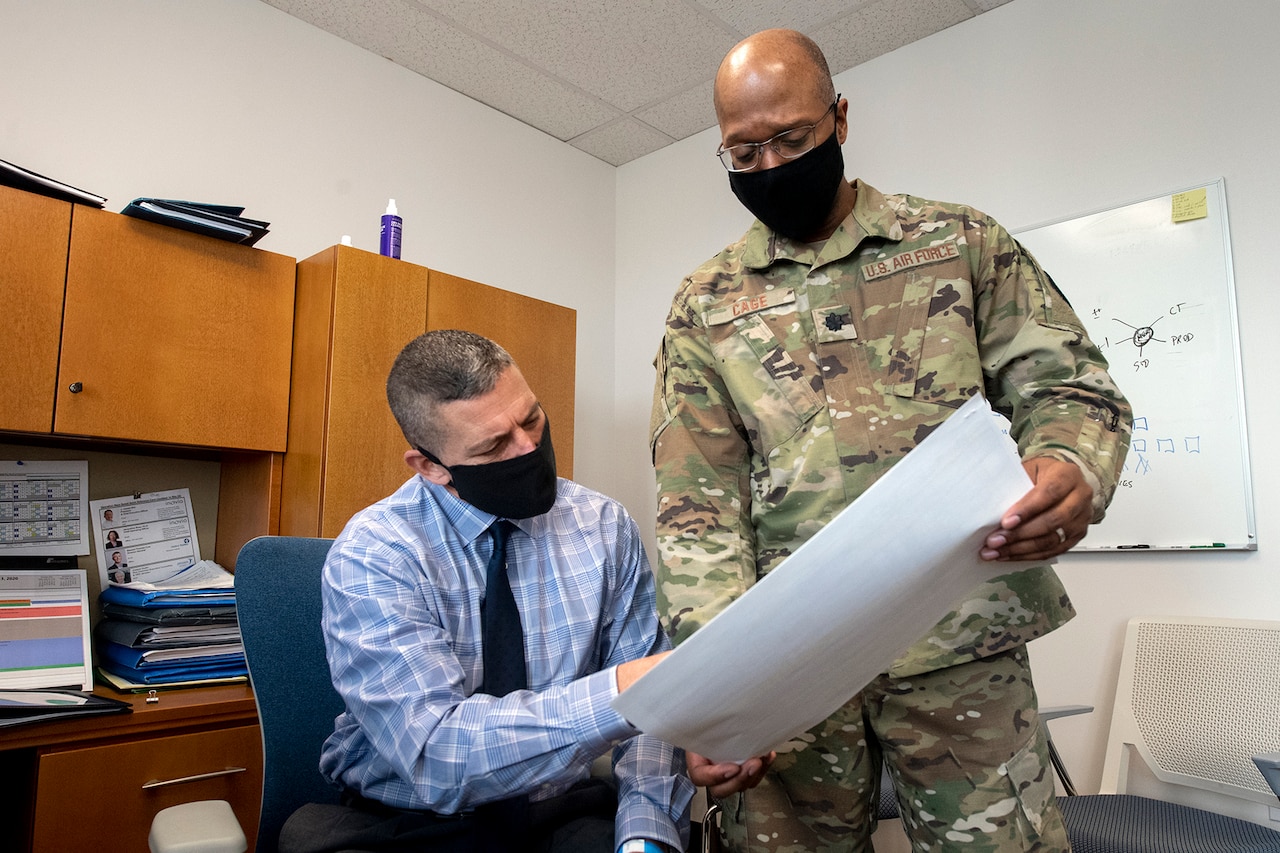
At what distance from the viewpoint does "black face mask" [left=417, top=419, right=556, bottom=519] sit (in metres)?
1.19

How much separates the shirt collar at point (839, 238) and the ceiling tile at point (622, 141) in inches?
91.0

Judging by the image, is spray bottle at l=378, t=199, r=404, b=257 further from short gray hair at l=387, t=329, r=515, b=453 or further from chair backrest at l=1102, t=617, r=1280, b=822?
chair backrest at l=1102, t=617, r=1280, b=822

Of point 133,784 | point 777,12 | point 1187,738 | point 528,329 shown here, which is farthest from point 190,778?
point 777,12

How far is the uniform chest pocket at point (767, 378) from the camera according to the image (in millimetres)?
1036

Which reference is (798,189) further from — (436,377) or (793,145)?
(436,377)

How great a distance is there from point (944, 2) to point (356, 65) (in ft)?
5.90

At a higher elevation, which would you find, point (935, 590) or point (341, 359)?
point (341, 359)

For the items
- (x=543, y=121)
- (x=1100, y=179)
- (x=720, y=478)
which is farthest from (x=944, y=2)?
(x=720, y=478)

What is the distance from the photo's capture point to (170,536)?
7.25 feet

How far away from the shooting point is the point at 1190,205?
84.7 inches

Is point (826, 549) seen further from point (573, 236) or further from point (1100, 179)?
point (573, 236)

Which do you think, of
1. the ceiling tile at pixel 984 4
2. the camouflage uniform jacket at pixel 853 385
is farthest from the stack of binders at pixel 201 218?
the ceiling tile at pixel 984 4

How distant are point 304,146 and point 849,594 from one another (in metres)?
2.50

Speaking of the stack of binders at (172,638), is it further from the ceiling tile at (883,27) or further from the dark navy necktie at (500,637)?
the ceiling tile at (883,27)
